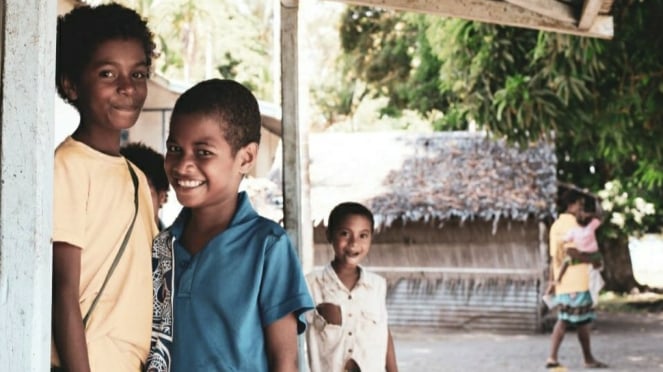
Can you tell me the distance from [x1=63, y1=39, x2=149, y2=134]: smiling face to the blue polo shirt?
424 millimetres

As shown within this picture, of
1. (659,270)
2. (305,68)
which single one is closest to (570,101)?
(305,68)

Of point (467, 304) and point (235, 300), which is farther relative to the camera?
point (467, 304)

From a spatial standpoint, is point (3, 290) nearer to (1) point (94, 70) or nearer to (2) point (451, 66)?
(1) point (94, 70)

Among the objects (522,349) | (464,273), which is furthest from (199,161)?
(464,273)

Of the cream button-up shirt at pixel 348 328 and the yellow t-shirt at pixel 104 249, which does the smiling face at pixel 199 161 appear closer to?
the yellow t-shirt at pixel 104 249

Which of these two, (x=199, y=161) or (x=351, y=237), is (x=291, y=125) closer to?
(x=351, y=237)

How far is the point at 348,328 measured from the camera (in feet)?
14.5

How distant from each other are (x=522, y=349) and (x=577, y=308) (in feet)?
11.3

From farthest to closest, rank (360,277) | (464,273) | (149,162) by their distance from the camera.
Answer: (464,273) → (360,277) → (149,162)

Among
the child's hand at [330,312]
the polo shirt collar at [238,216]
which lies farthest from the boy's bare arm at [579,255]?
the polo shirt collar at [238,216]

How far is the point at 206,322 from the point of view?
7.39 ft

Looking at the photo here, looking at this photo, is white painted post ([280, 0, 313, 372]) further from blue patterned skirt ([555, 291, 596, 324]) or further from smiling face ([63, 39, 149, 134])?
blue patterned skirt ([555, 291, 596, 324])

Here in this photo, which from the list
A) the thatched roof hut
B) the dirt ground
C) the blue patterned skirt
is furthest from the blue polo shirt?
the thatched roof hut

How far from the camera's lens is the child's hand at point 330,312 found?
174 inches
